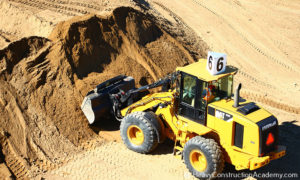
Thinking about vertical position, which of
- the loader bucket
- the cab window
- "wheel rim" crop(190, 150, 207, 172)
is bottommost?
"wheel rim" crop(190, 150, 207, 172)

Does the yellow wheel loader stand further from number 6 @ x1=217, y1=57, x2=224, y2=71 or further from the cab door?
number 6 @ x1=217, y1=57, x2=224, y2=71

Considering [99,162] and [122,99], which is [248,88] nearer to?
[122,99]

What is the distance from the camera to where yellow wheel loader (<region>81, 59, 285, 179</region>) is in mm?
8203

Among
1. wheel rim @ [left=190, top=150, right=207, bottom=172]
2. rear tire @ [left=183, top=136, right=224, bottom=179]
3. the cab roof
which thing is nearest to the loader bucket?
the cab roof

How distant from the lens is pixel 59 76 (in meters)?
11.1

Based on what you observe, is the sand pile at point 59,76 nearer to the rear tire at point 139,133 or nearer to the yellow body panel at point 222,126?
the rear tire at point 139,133

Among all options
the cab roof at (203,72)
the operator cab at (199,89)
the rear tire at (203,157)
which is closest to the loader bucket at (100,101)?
the operator cab at (199,89)

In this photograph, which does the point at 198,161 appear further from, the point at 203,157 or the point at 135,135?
the point at 135,135

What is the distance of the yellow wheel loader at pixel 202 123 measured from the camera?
8.20 m

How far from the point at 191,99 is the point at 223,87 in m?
0.84

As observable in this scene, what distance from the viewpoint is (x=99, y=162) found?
9602mm

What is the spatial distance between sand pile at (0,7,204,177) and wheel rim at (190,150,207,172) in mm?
3254

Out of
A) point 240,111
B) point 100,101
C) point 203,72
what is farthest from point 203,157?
point 100,101

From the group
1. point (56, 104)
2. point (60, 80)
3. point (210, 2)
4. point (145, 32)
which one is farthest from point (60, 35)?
point (210, 2)
